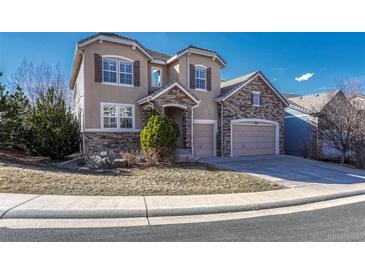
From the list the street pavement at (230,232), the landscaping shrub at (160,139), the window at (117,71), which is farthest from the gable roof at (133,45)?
the street pavement at (230,232)

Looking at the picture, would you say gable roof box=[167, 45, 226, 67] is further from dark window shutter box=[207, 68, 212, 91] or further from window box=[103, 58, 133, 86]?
window box=[103, 58, 133, 86]

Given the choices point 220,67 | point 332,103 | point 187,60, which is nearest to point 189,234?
point 187,60

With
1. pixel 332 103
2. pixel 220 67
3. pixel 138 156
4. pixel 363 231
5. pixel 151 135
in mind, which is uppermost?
pixel 220 67

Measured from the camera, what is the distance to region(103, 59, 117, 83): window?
14.7 metres

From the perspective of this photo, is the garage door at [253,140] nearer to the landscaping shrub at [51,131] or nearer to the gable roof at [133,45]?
the gable roof at [133,45]

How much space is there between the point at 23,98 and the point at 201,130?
1168 centimetres

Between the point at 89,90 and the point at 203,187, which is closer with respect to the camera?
the point at 203,187

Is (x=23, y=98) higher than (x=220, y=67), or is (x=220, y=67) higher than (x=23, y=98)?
(x=220, y=67)

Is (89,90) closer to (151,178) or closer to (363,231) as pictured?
(151,178)

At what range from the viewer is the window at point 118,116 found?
14.8 meters

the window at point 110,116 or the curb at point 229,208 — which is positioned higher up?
the window at point 110,116

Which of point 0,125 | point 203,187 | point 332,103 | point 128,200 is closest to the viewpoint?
point 128,200

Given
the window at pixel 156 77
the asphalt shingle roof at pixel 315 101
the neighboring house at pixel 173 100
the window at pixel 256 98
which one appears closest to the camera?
the neighboring house at pixel 173 100

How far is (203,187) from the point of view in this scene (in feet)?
28.7
